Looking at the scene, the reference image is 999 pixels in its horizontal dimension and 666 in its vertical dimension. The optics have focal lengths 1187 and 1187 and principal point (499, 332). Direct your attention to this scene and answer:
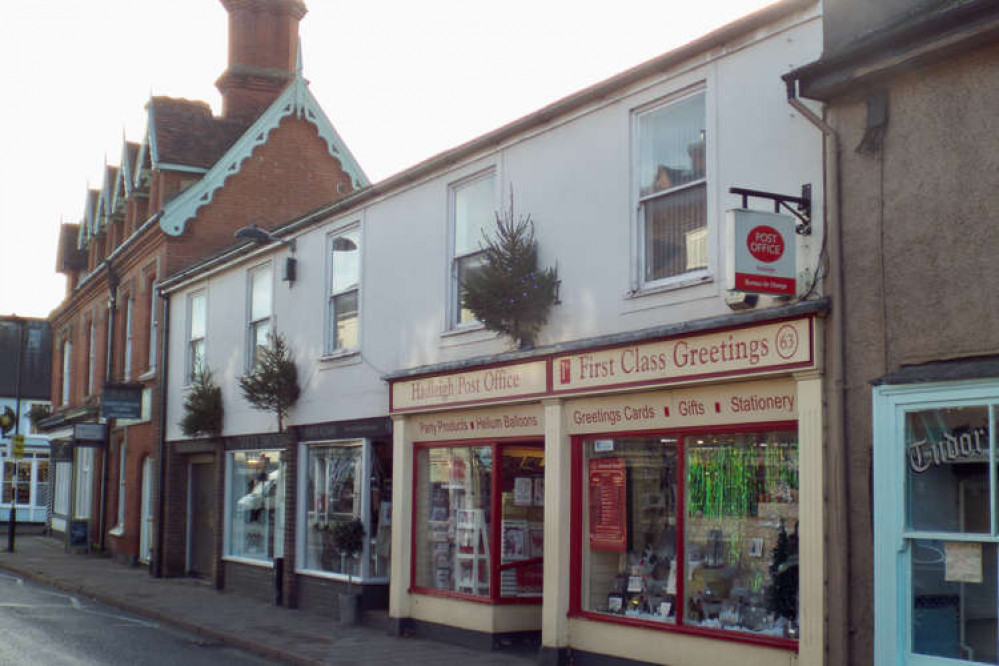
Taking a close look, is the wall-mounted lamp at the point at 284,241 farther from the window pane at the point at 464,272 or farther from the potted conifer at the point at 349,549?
the window pane at the point at 464,272

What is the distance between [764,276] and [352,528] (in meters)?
8.65

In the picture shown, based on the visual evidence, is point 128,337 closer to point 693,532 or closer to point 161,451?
point 161,451

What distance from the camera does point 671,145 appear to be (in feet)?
37.3

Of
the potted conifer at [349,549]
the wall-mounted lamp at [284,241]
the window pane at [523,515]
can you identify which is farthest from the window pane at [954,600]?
the wall-mounted lamp at [284,241]

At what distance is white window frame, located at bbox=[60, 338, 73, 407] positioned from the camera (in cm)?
3891

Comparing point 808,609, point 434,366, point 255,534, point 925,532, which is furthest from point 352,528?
point 925,532

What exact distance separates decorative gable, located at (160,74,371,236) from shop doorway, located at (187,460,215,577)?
5.27 meters

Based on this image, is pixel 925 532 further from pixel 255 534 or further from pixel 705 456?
pixel 255 534

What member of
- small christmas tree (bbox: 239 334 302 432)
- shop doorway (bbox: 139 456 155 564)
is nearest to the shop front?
small christmas tree (bbox: 239 334 302 432)

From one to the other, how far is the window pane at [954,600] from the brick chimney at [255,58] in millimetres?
23939

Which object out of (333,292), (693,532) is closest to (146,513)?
(333,292)

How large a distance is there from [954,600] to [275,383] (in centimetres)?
1210

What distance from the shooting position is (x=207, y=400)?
2147 centimetres

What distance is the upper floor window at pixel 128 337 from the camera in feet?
94.7
